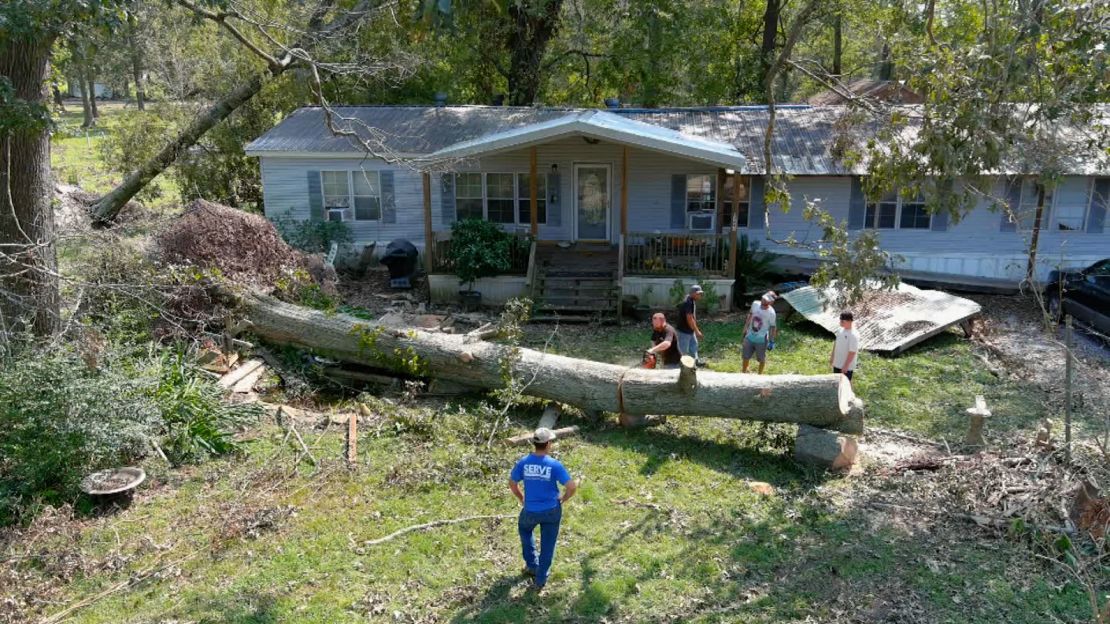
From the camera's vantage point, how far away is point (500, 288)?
1738cm

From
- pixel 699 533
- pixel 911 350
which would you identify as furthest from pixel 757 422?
pixel 911 350

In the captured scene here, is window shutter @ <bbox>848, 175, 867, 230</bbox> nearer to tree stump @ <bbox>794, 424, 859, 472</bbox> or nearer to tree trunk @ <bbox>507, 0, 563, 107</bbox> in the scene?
tree stump @ <bbox>794, 424, 859, 472</bbox>

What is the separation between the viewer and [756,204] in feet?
63.3

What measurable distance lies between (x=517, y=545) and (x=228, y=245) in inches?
348

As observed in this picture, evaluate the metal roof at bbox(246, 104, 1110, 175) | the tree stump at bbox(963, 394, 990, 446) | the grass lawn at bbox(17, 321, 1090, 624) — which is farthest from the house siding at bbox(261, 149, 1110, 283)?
the grass lawn at bbox(17, 321, 1090, 624)

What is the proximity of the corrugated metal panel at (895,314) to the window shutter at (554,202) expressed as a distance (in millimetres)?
6266

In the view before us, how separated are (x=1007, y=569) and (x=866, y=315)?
8230 millimetres

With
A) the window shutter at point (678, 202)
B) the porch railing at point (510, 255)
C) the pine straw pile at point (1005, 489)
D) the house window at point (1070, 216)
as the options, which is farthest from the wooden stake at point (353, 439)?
the house window at point (1070, 216)

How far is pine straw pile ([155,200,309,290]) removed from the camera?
1347 cm

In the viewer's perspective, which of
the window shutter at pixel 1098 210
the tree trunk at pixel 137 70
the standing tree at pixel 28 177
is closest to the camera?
the standing tree at pixel 28 177

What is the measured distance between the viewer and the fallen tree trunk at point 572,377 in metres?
9.80

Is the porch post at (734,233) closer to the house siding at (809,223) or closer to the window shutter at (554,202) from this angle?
the house siding at (809,223)

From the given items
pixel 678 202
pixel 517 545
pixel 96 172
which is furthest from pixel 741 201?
pixel 96 172

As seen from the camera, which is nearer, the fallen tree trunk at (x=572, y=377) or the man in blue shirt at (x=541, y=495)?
the man in blue shirt at (x=541, y=495)
